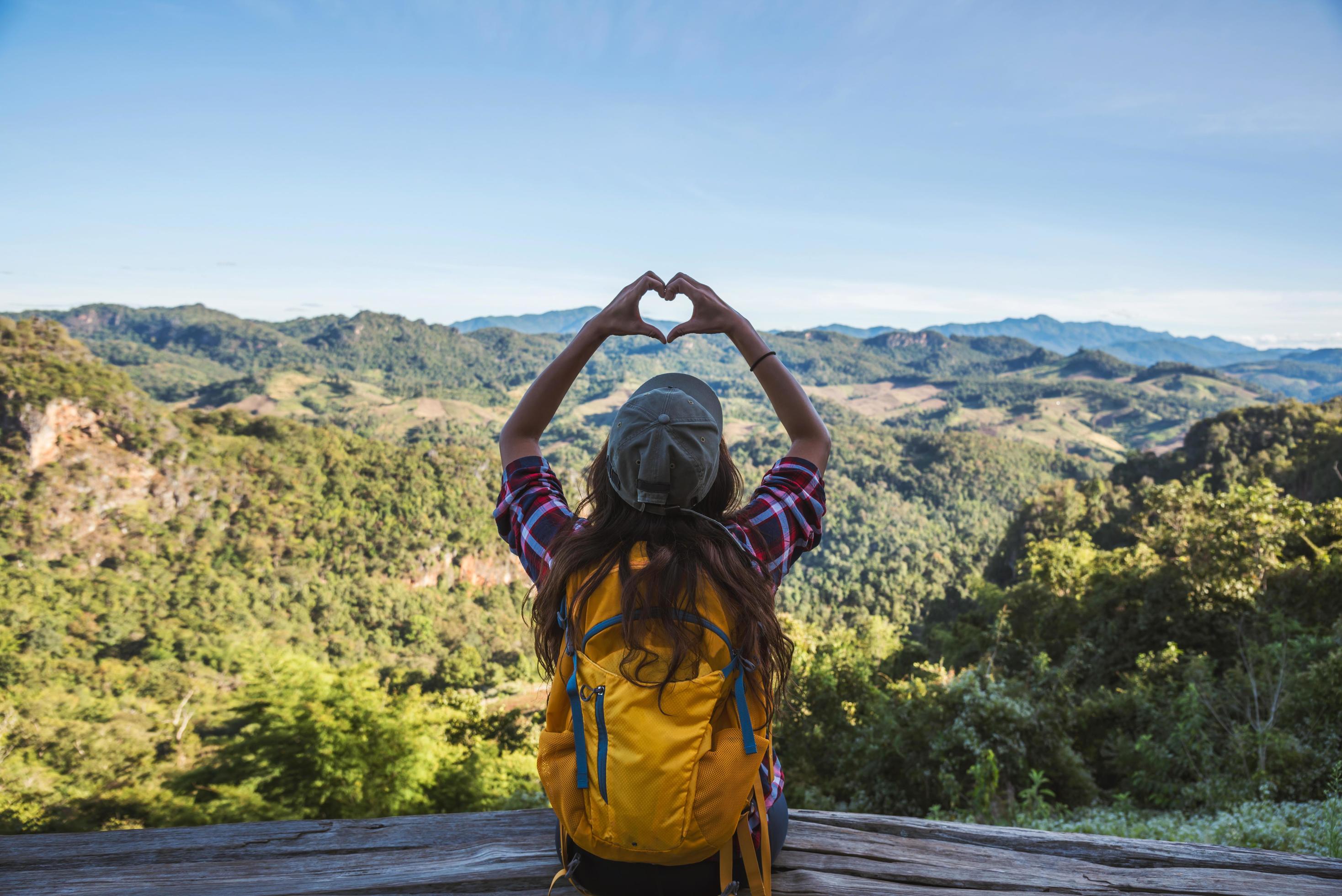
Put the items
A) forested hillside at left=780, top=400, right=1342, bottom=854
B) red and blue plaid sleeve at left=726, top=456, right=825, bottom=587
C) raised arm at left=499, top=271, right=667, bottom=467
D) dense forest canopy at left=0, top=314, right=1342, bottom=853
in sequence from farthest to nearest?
dense forest canopy at left=0, top=314, right=1342, bottom=853, forested hillside at left=780, top=400, right=1342, bottom=854, raised arm at left=499, top=271, right=667, bottom=467, red and blue plaid sleeve at left=726, top=456, right=825, bottom=587

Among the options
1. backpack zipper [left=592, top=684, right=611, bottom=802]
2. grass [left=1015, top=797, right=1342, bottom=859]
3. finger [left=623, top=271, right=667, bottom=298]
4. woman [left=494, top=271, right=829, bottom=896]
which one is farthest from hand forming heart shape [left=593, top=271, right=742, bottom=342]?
grass [left=1015, top=797, right=1342, bottom=859]

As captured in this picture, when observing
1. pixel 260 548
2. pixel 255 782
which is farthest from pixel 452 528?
pixel 255 782

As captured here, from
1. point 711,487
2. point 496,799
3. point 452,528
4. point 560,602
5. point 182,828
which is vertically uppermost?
point 711,487

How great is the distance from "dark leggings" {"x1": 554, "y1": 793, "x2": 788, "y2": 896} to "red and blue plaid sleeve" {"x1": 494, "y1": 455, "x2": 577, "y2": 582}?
1.94ft

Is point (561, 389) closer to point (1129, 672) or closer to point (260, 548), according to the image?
point (1129, 672)

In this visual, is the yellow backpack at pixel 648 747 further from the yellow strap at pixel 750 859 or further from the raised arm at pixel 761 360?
A: the raised arm at pixel 761 360

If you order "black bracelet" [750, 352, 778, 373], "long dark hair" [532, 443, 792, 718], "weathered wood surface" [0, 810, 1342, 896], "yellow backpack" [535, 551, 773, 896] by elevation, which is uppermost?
"black bracelet" [750, 352, 778, 373]

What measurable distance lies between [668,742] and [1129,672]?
1386 centimetres

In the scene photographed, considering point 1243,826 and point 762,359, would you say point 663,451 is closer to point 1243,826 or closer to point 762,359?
point 762,359

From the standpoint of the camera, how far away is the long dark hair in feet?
3.77

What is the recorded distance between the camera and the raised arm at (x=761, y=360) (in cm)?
171

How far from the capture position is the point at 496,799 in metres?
11.1

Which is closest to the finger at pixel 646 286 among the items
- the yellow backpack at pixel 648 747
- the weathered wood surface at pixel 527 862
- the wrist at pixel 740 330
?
the wrist at pixel 740 330

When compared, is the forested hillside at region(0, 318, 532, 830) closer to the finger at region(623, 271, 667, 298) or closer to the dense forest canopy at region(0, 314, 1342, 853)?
the dense forest canopy at region(0, 314, 1342, 853)
